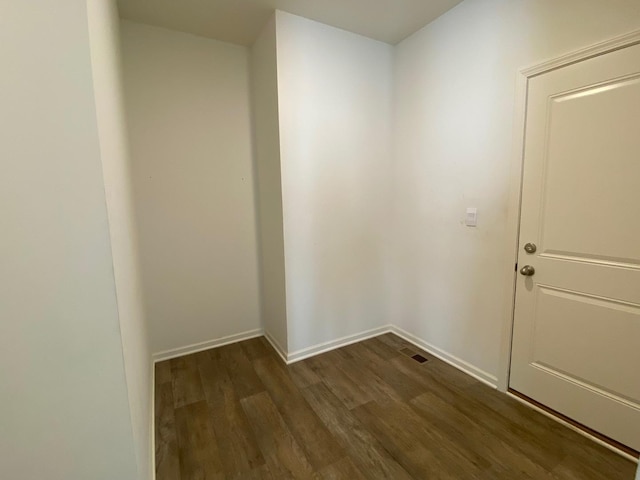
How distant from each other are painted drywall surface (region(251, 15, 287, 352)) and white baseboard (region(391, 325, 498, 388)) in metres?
1.15

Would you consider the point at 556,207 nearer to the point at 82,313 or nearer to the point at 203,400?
the point at 82,313

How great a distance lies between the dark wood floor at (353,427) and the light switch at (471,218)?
44.7 inches

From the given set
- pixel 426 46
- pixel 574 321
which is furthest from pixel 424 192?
pixel 574 321

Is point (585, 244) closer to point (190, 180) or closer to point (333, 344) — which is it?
point (333, 344)

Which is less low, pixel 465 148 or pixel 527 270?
pixel 465 148

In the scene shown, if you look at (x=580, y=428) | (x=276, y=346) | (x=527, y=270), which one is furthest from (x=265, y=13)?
(x=580, y=428)

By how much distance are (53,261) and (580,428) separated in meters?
2.58

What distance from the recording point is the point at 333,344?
269 centimetres

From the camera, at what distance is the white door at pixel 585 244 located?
1.46 meters

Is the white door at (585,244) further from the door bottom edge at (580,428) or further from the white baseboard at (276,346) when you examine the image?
the white baseboard at (276,346)

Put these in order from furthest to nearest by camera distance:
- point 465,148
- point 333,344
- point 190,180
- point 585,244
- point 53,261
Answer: point 333,344
point 190,180
point 465,148
point 585,244
point 53,261

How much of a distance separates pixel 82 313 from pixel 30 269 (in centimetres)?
17

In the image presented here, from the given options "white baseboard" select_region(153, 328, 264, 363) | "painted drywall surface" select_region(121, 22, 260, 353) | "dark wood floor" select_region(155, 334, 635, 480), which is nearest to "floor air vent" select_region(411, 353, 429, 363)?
"dark wood floor" select_region(155, 334, 635, 480)

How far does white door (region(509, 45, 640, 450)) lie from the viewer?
1.46 meters
